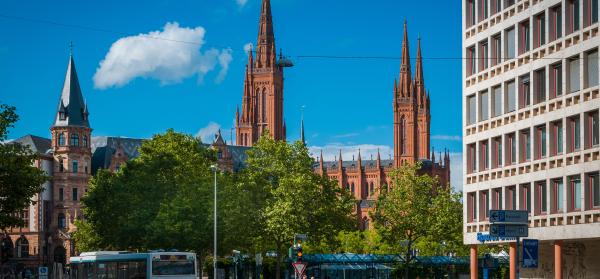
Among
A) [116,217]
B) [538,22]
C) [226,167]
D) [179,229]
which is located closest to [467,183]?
[538,22]

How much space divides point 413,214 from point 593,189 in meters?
44.6

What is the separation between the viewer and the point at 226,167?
648 ft

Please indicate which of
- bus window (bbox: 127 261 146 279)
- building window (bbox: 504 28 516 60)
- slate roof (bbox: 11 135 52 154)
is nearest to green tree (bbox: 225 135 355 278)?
bus window (bbox: 127 261 146 279)

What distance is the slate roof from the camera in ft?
553

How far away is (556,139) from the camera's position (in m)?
51.9

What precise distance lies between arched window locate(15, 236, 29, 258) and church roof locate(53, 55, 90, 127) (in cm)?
1673

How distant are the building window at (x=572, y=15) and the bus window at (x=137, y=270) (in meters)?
23.8

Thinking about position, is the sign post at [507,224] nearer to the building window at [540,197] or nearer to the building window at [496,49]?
the building window at [540,197]

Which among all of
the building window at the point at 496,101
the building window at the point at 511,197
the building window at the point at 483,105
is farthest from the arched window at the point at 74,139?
the building window at the point at 511,197

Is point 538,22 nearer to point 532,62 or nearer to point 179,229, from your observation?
point 532,62

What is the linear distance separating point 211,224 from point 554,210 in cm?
4001

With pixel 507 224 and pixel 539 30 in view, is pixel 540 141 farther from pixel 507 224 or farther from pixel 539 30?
pixel 507 224

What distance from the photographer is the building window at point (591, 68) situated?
160 ft

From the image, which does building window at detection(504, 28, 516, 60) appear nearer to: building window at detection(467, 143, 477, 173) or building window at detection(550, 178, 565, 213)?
building window at detection(467, 143, 477, 173)
